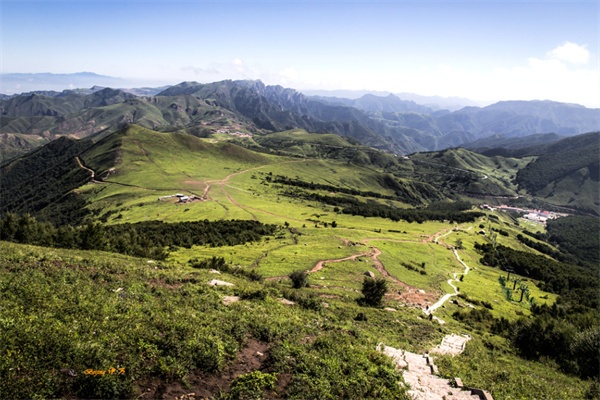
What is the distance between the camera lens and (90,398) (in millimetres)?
11453

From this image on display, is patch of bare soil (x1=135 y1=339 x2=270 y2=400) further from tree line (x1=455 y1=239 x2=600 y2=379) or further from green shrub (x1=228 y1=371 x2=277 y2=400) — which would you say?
tree line (x1=455 y1=239 x2=600 y2=379)

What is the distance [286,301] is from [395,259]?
166ft

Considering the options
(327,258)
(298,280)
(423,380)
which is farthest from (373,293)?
(327,258)

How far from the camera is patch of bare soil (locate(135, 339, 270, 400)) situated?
12.8m

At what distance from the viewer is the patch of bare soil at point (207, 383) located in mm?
12781

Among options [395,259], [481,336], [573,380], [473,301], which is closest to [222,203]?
[395,259]

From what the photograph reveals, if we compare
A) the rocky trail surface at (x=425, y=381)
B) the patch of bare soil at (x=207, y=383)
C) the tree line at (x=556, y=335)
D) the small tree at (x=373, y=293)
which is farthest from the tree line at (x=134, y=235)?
the tree line at (x=556, y=335)

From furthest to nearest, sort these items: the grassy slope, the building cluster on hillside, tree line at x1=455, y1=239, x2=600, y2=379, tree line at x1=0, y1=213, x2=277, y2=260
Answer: the building cluster on hillside, tree line at x1=0, y1=213, x2=277, y2=260, tree line at x1=455, y1=239, x2=600, y2=379, the grassy slope

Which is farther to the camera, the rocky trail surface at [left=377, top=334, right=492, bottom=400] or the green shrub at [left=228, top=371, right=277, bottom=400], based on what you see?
the rocky trail surface at [left=377, top=334, right=492, bottom=400]

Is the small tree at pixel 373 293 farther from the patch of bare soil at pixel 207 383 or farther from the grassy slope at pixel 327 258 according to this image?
the patch of bare soil at pixel 207 383

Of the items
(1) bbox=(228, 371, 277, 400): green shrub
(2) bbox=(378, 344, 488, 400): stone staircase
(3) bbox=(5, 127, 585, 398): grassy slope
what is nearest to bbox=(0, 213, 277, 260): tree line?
(3) bbox=(5, 127, 585, 398): grassy slope

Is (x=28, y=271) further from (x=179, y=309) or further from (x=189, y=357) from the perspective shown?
(x=189, y=357)

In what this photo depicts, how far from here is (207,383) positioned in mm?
14133

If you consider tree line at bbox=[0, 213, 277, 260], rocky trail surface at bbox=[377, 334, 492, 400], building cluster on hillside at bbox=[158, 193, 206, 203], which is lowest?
building cluster on hillside at bbox=[158, 193, 206, 203]
